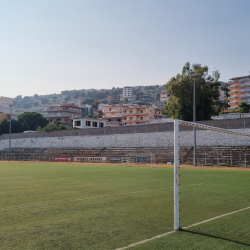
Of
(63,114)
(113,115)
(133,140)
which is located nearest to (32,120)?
(113,115)

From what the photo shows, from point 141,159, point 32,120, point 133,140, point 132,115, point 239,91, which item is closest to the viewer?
point 141,159

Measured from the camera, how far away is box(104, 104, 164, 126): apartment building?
103 meters

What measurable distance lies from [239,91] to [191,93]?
77857mm

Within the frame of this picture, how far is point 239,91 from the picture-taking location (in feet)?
395

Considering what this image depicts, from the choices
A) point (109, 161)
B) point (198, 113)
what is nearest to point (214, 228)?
point (109, 161)

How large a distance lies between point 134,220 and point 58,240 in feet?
6.55

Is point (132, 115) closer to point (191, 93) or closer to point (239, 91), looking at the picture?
point (239, 91)

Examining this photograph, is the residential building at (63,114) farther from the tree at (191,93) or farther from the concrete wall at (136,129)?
the tree at (191,93)

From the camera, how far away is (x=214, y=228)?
614cm

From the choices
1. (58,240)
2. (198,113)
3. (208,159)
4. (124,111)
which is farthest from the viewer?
(124,111)

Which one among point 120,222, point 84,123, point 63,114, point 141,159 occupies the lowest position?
point 120,222

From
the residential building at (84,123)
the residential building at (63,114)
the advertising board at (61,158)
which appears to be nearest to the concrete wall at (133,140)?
the advertising board at (61,158)

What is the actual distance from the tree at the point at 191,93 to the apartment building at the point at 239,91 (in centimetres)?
7153

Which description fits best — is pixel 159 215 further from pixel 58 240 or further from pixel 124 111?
pixel 124 111
